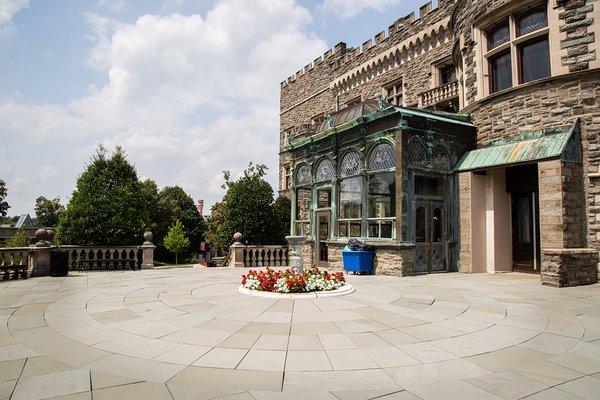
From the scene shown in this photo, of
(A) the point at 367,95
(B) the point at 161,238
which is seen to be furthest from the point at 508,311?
(B) the point at 161,238

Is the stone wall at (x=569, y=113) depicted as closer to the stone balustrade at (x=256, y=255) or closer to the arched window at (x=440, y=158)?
the arched window at (x=440, y=158)

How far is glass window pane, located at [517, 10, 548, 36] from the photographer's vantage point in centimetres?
1185

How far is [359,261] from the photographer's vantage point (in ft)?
41.7

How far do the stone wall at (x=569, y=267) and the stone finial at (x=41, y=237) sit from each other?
16.7 metres

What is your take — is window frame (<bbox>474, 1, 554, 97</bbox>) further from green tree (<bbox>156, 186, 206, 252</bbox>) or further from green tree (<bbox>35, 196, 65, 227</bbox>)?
green tree (<bbox>35, 196, 65, 227</bbox>)

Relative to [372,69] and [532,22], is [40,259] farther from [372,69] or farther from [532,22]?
[372,69]

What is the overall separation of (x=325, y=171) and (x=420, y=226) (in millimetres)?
5241

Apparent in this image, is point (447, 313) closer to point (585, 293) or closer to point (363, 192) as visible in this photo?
point (585, 293)

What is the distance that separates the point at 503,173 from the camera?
1345 centimetres

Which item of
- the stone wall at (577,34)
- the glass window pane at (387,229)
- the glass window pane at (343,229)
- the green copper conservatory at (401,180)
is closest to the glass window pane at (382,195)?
the green copper conservatory at (401,180)

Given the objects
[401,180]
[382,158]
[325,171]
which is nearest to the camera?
[401,180]

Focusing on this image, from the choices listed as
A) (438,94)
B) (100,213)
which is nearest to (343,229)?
(438,94)

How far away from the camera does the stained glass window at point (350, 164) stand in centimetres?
1448

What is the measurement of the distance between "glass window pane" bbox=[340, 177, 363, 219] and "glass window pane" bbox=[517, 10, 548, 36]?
750 centimetres
